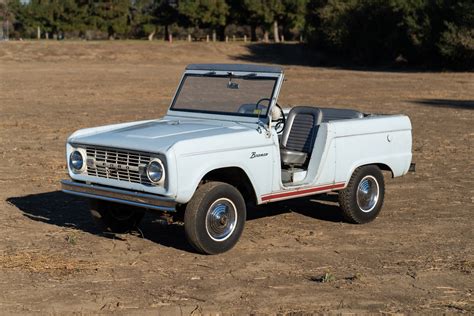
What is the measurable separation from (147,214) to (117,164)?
6.98 ft

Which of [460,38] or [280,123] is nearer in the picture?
[280,123]

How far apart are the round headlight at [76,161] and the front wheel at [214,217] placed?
4.26 feet

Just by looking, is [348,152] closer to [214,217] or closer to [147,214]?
[214,217]

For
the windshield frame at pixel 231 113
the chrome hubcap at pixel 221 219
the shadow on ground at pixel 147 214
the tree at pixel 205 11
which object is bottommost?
the shadow on ground at pixel 147 214

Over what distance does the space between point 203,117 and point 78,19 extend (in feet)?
271

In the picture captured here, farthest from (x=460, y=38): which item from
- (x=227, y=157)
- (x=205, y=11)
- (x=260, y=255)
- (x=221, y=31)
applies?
(x=227, y=157)

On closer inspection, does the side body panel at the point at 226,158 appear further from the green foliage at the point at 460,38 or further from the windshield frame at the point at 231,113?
the green foliage at the point at 460,38

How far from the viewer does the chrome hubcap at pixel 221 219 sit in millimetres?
7434

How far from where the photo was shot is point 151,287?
6625 millimetres

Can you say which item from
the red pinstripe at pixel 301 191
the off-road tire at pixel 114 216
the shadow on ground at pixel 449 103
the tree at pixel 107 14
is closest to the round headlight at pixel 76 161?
the off-road tire at pixel 114 216

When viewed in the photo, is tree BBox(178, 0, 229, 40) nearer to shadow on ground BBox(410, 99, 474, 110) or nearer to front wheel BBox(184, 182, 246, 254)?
shadow on ground BBox(410, 99, 474, 110)

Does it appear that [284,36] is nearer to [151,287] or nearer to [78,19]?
[78,19]

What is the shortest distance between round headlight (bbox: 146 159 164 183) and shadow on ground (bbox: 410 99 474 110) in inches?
739

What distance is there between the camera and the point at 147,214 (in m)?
9.54
